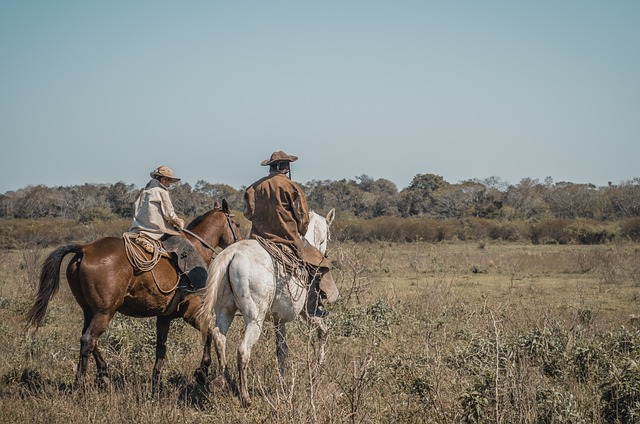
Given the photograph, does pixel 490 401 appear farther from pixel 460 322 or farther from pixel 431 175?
pixel 431 175

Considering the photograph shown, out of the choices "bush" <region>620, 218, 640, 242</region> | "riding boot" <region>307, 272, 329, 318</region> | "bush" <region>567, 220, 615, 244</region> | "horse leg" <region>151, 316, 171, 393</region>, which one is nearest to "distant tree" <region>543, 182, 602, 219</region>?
"bush" <region>620, 218, 640, 242</region>

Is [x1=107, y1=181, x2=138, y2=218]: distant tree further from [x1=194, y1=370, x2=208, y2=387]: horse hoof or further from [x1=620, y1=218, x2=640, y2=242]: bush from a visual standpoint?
[x1=194, y1=370, x2=208, y2=387]: horse hoof

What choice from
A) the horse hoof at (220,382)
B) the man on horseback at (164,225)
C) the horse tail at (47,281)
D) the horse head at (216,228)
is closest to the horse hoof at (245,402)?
the horse hoof at (220,382)

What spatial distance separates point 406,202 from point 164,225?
4646 centimetres

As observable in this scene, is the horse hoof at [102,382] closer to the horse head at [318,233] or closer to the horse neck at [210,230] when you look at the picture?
the horse neck at [210,230]

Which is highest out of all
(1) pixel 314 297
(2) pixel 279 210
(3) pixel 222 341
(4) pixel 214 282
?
(2) pixel 279 210

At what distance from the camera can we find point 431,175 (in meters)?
66.3

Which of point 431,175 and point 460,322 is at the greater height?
point 431,175

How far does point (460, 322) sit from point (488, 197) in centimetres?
4329

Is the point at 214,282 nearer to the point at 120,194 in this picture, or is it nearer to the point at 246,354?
the point at 246,354

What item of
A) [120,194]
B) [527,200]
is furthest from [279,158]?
[120,194]

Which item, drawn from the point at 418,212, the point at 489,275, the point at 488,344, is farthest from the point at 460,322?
the point at 418,212

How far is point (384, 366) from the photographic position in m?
7.05

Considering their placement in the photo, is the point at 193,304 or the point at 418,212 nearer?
the point at 193,304
